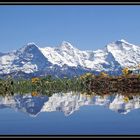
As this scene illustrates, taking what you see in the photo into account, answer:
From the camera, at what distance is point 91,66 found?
129 meters

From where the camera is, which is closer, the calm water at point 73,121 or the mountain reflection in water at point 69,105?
the calm water at point 73,121

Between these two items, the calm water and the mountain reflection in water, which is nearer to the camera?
the calm water

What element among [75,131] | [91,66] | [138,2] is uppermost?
[91,66]

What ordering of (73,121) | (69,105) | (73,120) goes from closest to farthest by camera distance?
(73,121) < (73,120) < (69,105)

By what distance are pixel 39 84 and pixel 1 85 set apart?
449 centimetres

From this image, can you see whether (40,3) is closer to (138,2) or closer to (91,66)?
(138,2)

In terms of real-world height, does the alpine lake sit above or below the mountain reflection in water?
below

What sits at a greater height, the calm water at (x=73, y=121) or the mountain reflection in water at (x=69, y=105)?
the mountain reflection in water at (x=69, y=105)

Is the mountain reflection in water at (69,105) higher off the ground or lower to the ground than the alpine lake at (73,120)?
higher

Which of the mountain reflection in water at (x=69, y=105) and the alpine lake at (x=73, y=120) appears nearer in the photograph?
the alpine lake at (x=73, y=120)

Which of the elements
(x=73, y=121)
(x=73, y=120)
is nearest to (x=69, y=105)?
(x=73, y=120)

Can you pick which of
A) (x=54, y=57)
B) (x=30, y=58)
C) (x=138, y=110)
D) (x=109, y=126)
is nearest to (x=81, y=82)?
(x=138, y=110)

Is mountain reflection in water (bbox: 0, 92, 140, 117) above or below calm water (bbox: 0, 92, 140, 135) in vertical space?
above

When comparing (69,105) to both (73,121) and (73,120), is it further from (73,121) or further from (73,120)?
(73,121)
